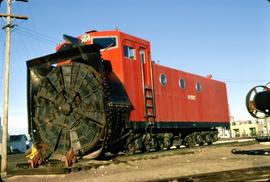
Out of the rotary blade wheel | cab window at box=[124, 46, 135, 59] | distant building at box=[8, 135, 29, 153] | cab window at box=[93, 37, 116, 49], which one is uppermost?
cab window at box=[93, 37, 116, 49]

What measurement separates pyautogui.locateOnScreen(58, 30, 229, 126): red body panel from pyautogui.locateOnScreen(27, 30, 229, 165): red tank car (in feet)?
0.14

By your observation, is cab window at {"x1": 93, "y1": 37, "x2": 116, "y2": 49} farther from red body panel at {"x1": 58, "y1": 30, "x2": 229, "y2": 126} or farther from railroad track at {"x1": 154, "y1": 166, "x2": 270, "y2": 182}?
railroad track at {"x1": 154, "y1": 166, "x2": 270, "y2": 182}

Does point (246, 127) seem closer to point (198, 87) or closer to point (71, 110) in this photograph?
point (198, 87)

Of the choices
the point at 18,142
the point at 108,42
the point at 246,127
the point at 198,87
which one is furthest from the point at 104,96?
the point at 246,127

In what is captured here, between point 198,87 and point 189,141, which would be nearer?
point 189,141

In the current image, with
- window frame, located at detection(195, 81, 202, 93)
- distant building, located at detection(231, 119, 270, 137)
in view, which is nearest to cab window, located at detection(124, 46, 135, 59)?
window frame, located at detection(195, 81, 202, 93)

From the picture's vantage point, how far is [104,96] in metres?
13.1

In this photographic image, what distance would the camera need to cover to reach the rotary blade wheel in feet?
43.7

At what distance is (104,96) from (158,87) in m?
4.78

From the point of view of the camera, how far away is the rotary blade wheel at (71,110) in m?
13.3

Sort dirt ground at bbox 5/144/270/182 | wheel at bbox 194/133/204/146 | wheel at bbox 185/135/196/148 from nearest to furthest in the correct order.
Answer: dirt ground at bbox 5/144/270/182, wheel at bbox 185/135/196/148, wheel at bbox 194/133/204/146

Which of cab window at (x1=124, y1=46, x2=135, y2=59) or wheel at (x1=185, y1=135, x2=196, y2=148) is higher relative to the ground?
cab window at (x1=124, y1=46, x2=135, y2=59)

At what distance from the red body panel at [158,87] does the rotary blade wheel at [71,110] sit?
1710 millimetres

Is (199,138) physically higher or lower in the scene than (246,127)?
lower
